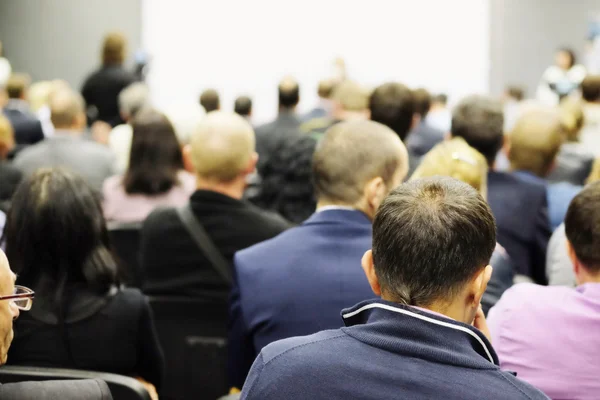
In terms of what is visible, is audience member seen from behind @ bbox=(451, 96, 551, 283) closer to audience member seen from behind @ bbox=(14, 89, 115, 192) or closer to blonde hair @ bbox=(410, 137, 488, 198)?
blonde hair @ bbox=(410, 137, 488, 198)

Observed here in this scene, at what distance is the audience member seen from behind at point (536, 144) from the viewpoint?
4004mm

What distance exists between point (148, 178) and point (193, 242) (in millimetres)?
1116

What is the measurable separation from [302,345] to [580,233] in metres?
1.09

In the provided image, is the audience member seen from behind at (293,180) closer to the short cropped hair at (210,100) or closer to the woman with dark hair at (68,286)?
the woman with dark hair at (68,286)

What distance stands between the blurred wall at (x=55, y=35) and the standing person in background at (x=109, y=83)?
3759 mm

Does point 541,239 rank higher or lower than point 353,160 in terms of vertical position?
lower

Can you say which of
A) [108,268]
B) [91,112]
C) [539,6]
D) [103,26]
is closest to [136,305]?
[108,268]

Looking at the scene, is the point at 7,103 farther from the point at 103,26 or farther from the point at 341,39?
the point at 341,39

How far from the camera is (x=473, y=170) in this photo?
9.16ft

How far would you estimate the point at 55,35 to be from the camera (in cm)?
1215

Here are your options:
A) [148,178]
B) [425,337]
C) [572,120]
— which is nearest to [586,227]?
[425,337]

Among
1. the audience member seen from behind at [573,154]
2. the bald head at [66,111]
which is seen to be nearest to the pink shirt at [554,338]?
the audience member seen from behind at [573,154]

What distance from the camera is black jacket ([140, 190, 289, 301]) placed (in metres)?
3.21

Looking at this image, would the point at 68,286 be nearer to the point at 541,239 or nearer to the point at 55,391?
the point at 55,391
